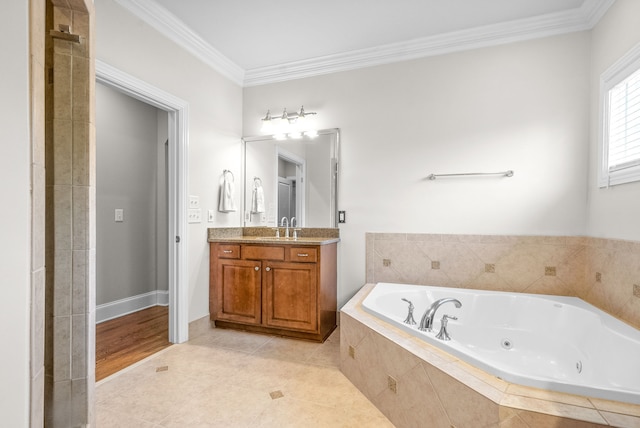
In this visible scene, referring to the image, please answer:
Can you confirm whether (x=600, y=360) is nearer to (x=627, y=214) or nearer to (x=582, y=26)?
(x=627, y=214)

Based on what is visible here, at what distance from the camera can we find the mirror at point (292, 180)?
10.2 ft

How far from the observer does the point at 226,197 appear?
3066 mm

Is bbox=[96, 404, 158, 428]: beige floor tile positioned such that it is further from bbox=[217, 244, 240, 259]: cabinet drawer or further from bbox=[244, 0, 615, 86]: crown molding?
bbox=[244, 0, 615, 86]: crown molding

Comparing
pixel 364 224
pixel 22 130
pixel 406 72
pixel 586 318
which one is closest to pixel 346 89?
pixel 406 72

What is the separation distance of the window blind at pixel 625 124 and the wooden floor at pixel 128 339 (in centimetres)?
347

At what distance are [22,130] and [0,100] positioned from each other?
0.25 feet

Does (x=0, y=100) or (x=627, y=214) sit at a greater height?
(x=0, y=100)

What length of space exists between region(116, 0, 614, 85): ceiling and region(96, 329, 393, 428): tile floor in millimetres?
2478

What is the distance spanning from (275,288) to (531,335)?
6.30 feet

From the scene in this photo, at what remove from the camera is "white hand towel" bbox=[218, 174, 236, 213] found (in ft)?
10.0

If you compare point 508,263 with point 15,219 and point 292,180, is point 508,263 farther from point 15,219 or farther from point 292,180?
point 15,219

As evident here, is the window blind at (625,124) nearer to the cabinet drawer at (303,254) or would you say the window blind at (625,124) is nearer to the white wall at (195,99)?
the cabinet drawer at (303,254)

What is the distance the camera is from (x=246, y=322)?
283cm

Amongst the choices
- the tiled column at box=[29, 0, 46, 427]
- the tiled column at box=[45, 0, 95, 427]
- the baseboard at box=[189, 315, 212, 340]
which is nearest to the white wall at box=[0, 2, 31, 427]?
the tiled column at box=[29, 0, 46, 427]
